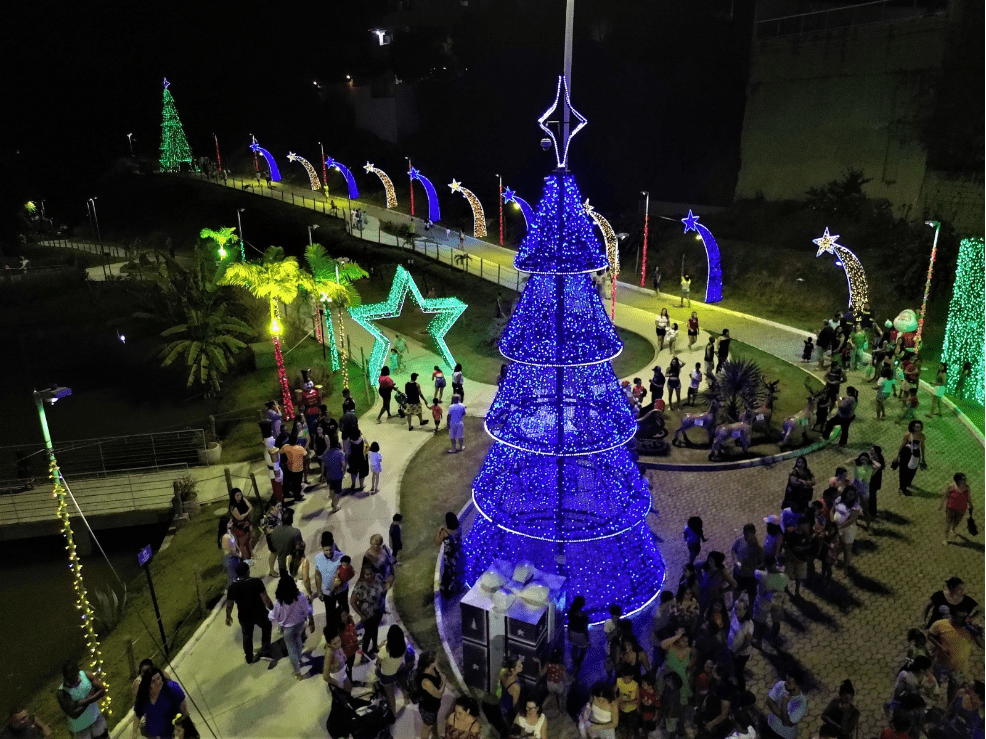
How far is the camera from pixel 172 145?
214 feet

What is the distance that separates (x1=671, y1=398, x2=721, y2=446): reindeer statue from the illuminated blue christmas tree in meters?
5.34

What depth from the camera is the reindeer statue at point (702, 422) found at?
15062mm

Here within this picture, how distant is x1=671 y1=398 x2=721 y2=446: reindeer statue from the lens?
15.1m

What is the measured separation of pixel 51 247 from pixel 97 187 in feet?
57.2

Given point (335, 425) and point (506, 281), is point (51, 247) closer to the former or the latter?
point (506, 281)

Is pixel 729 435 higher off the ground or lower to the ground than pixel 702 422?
higher

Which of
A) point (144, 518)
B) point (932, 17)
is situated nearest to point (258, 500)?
point (144, 518)

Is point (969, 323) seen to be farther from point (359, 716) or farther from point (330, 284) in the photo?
point (330, 284)

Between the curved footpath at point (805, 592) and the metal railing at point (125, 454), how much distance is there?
121 inches

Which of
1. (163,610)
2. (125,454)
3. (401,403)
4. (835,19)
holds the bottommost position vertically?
(125,454)

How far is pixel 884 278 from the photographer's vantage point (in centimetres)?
2498

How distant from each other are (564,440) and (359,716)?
156 inches

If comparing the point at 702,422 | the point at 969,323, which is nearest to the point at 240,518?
the point at 702,422

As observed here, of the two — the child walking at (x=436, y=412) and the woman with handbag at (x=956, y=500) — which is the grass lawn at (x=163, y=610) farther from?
the woman with handbag at (x=956, y=500)
